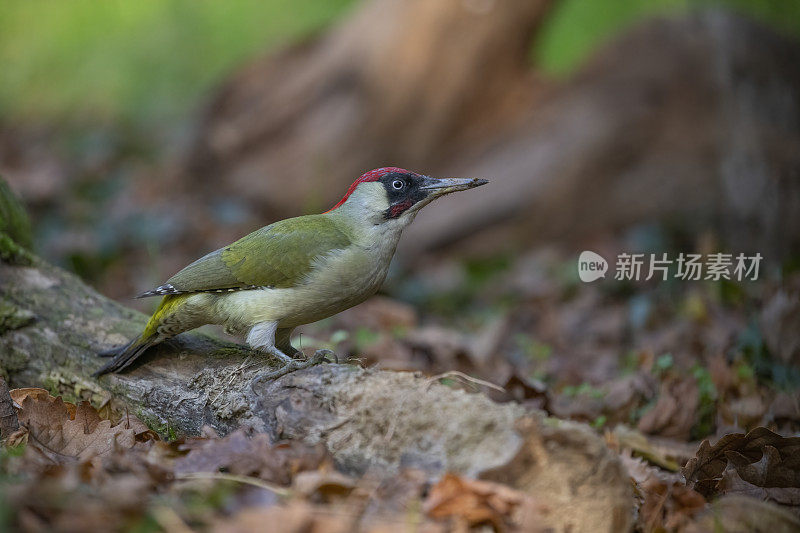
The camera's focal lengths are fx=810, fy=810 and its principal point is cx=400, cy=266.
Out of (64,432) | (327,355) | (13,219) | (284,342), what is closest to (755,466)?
(327,355)

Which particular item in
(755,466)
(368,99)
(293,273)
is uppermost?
(368,99)

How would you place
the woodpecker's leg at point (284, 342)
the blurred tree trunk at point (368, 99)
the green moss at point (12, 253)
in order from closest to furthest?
the woodpecker's leg at point (284, 342) < the green moss at point (12, 253) < the blurred tree trunk at point (368, 99)

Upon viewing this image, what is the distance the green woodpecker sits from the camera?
3744 mm

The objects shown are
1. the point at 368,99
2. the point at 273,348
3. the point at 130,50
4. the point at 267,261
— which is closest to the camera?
the point at 273,348

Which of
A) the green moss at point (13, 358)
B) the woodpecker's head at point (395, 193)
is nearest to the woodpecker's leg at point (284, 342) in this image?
the woodpecker's head at point (395, 193)

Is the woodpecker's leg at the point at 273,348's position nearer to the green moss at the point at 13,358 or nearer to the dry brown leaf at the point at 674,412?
the green moss at the point at 13,358

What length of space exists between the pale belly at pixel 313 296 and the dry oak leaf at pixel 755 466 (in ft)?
5.42

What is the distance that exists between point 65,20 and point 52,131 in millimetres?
2340

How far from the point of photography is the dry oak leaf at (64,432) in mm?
3037

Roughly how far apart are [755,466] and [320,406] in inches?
69.2

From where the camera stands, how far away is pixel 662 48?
967 cm

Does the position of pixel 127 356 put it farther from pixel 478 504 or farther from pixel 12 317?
pixel 478 504

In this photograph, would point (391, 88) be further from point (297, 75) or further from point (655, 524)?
point (655, 524)

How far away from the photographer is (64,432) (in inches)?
123
